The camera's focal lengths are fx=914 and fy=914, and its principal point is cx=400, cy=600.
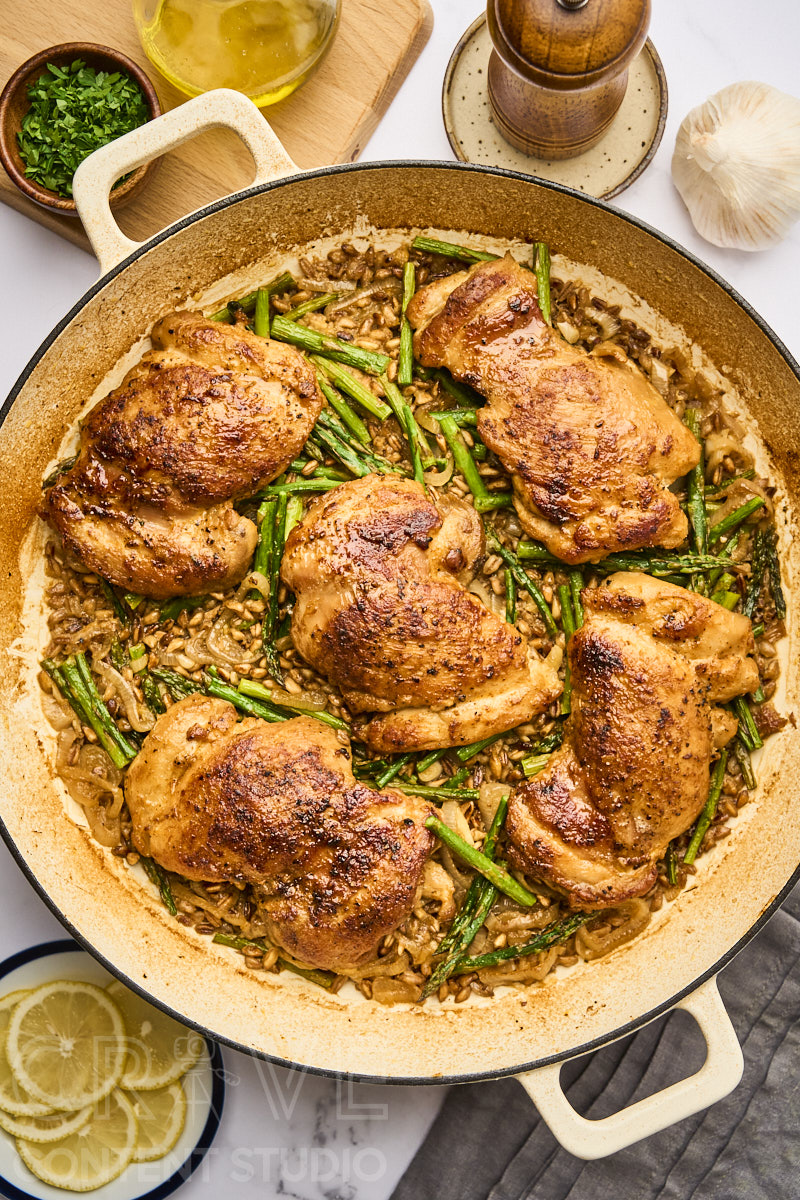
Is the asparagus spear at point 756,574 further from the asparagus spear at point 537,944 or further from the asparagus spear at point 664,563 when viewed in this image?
the asparagus spear at point 537,944

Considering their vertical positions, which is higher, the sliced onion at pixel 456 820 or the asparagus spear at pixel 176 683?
the sliced onion at pixel 456 820


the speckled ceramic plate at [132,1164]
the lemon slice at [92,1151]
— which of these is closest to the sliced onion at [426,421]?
the speckled ceramic plate at [132,1164]

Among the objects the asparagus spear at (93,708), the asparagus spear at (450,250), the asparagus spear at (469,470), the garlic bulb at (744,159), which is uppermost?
the garlic bulb at (744,159)

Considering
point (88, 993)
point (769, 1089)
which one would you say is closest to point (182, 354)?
point (88, 993)

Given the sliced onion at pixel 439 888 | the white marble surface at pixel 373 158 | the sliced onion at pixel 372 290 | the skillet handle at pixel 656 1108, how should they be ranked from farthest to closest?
→ the white marble surface at pixel 373 158
the sliced onion at pixel 372 290
the sliced onion at pixel 439 888
the skillet handle at pixel 656 1108

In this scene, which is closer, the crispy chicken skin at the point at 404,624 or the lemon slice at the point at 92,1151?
the crispy chicken skin at the point at 404,624

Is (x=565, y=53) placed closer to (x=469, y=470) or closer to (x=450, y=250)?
(x=450, y=250)
